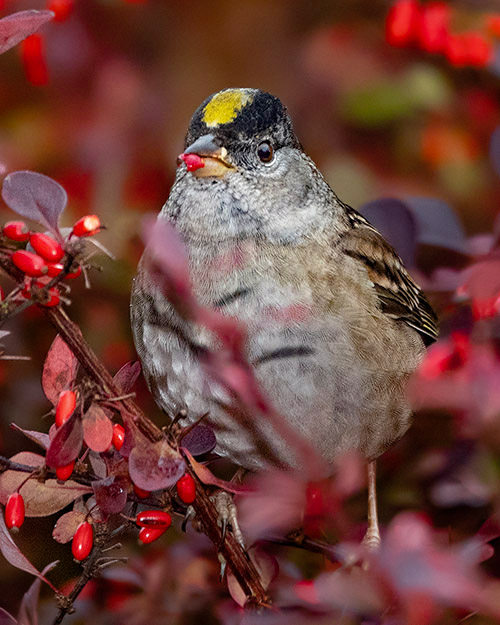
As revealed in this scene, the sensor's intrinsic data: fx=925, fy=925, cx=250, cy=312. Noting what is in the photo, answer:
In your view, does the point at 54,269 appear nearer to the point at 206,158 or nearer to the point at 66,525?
the point at 66,525

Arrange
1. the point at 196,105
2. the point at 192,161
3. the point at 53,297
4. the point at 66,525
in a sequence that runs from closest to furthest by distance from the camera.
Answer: the point at 53,297, the point at 66,525, the point at 192,161, the point at 196,105

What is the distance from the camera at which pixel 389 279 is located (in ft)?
7.47

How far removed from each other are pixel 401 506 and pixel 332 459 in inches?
7.6

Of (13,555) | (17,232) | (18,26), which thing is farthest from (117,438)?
(18,26)

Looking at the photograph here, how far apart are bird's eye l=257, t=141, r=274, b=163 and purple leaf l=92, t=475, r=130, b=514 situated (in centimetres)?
→ 105

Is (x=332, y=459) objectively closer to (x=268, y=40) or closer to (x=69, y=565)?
(x=69, y=565)

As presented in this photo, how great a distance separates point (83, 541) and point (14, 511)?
0.11m

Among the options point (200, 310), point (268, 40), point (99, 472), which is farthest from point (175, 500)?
point (268, 40)

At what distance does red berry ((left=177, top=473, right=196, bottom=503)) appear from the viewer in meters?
1.27

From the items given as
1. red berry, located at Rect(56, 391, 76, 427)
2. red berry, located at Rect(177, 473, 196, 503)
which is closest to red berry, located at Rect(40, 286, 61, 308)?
red berry, located at Rect(56, 391, 76, 427)

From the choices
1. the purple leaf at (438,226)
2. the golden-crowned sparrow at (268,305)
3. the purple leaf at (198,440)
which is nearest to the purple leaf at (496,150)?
the purple leaf at (438,226)

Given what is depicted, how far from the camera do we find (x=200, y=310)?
91 cm

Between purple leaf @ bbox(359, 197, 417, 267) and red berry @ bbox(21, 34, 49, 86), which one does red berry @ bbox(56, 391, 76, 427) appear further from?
red berry @ bbox(21, 34, 49, 86)

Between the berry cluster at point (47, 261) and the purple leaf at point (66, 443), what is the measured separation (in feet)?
0.47
